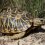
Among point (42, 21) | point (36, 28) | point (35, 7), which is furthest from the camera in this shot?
point (35, 7)

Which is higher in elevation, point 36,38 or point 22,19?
point 22,19

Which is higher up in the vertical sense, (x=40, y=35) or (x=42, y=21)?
(x=42, y=21)

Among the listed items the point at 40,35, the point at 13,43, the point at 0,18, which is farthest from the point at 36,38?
the point at 0,18

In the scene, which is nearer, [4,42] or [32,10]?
[4,42]

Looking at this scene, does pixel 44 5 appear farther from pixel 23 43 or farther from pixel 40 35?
pixel 23 43

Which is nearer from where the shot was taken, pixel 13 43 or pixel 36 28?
pixel 13 43

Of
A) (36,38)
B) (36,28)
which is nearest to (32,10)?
(36,28)

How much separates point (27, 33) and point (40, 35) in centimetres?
30

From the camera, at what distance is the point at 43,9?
627cm

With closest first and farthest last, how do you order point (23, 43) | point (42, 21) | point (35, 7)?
point (23, 43)
point (42, 21)
point (35, 7)

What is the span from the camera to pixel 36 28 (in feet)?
14.8

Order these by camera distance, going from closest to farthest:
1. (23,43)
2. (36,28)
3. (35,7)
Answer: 1. (23,43)
2. (36,28)
3. (35,7)

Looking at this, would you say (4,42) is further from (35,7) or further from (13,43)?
(35,7)

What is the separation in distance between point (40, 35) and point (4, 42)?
773 mm
